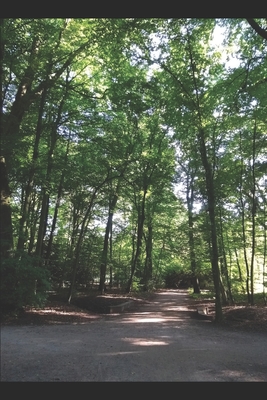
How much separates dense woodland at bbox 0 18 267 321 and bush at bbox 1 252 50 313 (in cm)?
2

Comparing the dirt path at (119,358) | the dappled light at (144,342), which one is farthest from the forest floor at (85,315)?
the dappled light at (144,342)

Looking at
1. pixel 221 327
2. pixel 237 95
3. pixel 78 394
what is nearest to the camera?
pixel 78 394

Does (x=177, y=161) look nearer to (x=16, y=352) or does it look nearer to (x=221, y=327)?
(x=221, y=327)

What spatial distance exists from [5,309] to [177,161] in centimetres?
2090

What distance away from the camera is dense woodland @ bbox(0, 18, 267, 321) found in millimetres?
5633

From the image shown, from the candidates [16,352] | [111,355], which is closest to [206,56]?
[111,355]

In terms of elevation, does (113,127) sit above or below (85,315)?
above

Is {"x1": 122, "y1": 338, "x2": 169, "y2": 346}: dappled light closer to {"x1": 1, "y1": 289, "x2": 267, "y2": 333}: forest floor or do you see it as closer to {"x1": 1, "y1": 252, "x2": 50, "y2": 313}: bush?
{"x1": 1, "y1": 289, "x2": 267, "y2": 333}: forest floor

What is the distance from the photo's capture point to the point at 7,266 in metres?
2.71

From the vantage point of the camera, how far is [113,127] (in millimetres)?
12219

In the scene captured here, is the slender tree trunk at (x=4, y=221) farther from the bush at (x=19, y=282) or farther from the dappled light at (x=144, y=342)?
the dappled light at (x=144, y=342)

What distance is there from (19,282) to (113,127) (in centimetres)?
997

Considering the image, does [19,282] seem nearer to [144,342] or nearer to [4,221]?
[4,221]

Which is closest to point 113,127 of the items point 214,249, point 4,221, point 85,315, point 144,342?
point 214,249
